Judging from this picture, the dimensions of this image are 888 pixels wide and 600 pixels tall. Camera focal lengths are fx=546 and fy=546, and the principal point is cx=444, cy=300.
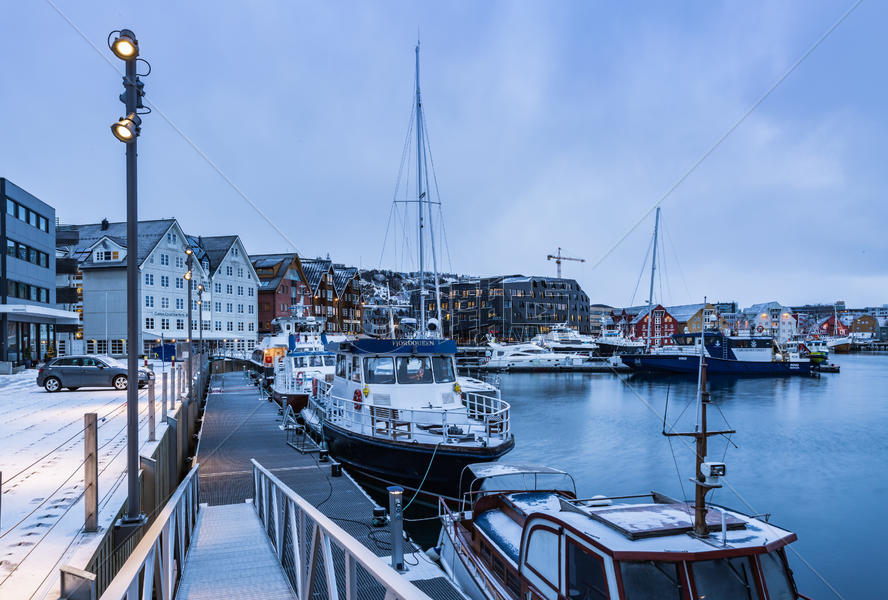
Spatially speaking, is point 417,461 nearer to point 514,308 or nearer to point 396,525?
point 396,525

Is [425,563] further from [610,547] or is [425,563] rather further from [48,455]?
[48,455]

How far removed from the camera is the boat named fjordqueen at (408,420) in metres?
14.0

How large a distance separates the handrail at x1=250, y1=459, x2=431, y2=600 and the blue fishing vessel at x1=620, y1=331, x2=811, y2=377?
233 ft

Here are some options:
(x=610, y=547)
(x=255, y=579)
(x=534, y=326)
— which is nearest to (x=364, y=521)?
(x=255, y=579)

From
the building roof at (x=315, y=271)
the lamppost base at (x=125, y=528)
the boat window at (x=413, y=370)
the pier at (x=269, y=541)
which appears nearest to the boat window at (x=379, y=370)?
the boat window at (x=413, y=370)

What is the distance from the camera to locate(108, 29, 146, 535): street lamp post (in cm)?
650

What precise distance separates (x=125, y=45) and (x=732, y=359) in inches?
3128

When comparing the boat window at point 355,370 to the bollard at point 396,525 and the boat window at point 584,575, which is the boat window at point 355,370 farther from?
the boat window at point 584,575

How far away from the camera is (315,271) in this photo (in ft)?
279

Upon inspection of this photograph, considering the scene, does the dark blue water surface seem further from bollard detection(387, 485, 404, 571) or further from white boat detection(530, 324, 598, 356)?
white boat detection(530, 324, 598, 356)

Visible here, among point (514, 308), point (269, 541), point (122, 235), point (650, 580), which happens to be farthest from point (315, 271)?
→ point (650, 580)

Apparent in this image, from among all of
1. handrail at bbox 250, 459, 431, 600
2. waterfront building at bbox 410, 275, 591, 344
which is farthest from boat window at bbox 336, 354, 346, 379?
waterfront building at bbox 410, 275, 591, 344

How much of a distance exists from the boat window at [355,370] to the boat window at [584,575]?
36.5 feet

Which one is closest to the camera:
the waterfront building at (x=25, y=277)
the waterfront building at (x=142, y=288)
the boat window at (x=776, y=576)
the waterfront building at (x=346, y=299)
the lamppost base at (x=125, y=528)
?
the boat window at (x=776, y=576)
